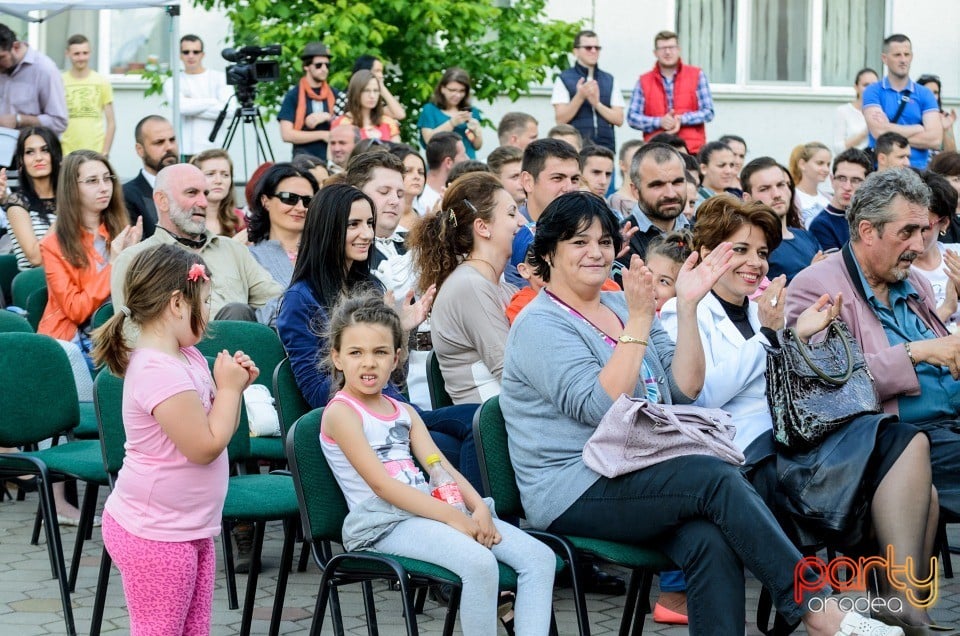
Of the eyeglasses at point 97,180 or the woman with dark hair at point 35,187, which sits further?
the woman with dark hair at point 35,187

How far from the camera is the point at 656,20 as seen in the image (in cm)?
1597

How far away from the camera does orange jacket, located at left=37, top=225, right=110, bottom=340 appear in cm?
672

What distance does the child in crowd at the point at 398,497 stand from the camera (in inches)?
160

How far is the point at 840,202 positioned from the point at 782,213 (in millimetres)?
881

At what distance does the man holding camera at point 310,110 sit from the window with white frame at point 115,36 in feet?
17.6

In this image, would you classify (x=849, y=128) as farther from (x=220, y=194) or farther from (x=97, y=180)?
(x=97, y=180)

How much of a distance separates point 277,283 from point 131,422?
2851 millimetres

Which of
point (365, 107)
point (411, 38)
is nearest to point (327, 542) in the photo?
point (365, 107)

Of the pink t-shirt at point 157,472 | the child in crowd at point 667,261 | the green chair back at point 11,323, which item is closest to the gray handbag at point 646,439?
the pink t-shirt at point 157,472

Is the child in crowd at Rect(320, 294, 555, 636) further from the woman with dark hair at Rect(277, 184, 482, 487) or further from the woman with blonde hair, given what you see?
the woman with blonde hair

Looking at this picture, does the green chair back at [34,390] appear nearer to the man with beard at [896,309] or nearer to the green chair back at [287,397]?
the green chair back at [287,397]

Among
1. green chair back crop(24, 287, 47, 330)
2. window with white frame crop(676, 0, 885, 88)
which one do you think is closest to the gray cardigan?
green chair back crop(24, 287, 47, 330)

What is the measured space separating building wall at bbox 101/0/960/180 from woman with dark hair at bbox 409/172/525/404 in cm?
971

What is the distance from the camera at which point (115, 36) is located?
53.0 ft
